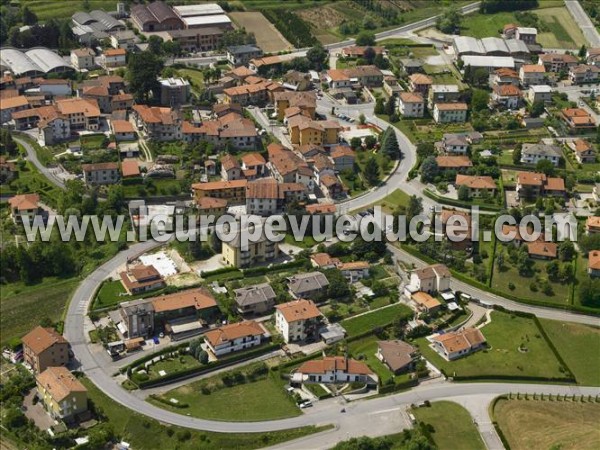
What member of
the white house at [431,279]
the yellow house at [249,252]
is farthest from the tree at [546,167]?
the yellow house at [249,252]

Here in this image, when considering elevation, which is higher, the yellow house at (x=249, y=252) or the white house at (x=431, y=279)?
the yellow house at (x=249, y=252)

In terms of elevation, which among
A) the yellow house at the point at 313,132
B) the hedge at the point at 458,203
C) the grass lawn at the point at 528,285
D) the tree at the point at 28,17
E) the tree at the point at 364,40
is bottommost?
the grass lawn at the point at 528,285

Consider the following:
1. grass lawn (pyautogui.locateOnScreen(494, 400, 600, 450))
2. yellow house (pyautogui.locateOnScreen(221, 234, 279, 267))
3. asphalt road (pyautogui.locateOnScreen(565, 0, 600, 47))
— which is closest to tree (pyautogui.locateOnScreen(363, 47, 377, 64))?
asphalt road (pyautogui.locateOnScreen(565, 0, 600, 47))

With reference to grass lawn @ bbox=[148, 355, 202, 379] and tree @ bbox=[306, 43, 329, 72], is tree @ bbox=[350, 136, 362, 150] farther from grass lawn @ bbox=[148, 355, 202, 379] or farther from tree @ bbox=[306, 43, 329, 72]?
grass lawn @ bbox=[148, 355, 202, 379]

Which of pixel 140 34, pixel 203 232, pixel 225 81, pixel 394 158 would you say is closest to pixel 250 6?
pixel 140 34

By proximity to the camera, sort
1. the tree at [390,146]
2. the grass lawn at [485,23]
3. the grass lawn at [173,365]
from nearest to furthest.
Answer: the grass lawn at [173,365]
the tree at [390,146]
the grass lawn at [485,23]

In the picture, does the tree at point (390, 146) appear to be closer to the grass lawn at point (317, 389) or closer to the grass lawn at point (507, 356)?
the grass lawn at point (507, 356)
